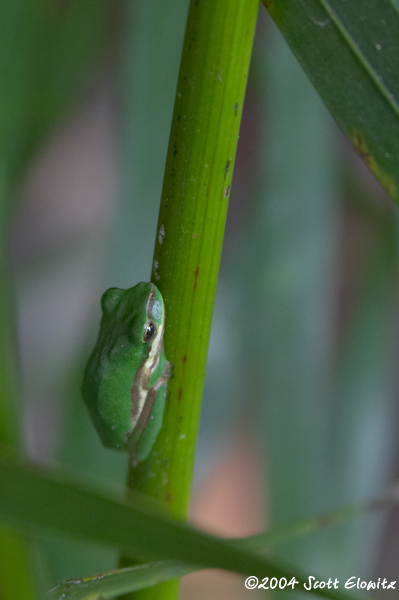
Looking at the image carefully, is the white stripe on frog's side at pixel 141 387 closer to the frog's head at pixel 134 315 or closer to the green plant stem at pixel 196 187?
the frog's head at pixel 134 315

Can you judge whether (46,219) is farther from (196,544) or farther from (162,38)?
(196,544)

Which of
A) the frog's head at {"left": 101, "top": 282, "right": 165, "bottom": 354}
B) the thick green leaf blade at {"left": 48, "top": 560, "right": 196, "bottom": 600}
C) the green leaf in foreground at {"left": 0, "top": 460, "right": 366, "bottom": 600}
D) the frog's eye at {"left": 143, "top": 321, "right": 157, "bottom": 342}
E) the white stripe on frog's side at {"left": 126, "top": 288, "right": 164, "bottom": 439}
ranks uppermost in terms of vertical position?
the frog's head at {"left": 101, "top": 282, "right": 165, "bottom": 354}

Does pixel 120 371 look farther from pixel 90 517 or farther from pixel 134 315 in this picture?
pixel 90 517

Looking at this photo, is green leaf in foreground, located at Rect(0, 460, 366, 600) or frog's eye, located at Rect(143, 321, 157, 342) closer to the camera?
green leaf in foreground, located at Rect(0, 460, 366, 600)

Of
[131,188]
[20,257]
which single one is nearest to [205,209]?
[131,188]

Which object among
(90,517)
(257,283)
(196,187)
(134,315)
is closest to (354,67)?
(196,187)

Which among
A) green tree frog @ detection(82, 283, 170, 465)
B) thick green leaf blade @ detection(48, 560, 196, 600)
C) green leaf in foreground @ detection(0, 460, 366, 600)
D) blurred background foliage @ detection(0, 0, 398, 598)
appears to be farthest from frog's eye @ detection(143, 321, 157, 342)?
green leaf in foreground @ detection(0, 460, 366, 600)

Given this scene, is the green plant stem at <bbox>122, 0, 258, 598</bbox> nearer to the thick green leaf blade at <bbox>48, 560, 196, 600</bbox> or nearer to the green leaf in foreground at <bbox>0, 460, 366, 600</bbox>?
the thick green leaf blade at <bbox>48, 560, 196, 600</bbox>
